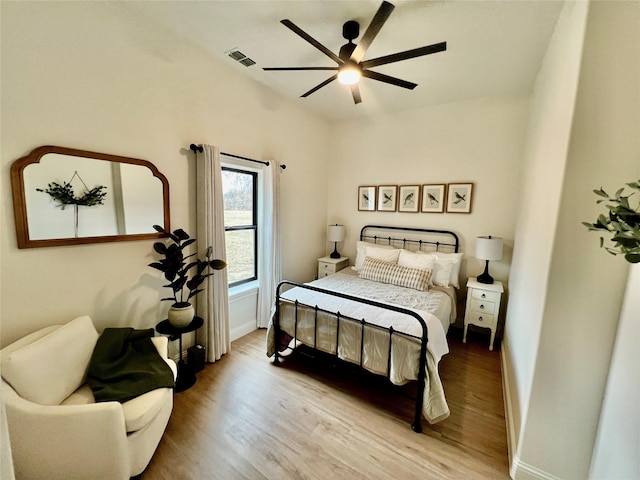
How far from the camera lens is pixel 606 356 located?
4.39 feet

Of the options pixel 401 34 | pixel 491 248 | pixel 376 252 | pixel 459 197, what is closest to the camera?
pixel 401 34

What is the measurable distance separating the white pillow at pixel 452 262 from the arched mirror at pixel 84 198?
310 centimetres

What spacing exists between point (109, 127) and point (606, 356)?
11.4 feet

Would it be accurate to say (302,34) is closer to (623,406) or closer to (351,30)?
(351,30)

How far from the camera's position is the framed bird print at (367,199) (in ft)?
13.4

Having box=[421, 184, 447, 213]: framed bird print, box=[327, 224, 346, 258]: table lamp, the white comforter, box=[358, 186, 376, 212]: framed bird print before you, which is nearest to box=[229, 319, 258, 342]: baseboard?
the white comforter

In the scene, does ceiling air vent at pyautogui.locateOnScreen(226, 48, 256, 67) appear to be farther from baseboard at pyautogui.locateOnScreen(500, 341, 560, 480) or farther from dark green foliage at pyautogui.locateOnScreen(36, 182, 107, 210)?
baseboard at pyautogui.locateOnScreen(500, 341, 560, 480)

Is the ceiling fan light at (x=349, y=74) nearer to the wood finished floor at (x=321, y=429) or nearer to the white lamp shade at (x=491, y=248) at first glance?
the white lamp shade at (x=491, y=248)

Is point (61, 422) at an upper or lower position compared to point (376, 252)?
lower

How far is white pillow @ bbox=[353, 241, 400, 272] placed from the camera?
353 centimetres

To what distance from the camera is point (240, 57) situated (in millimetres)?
2604

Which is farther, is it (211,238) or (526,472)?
(211,238)

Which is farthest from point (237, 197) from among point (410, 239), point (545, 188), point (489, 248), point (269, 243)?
point (489, 248)

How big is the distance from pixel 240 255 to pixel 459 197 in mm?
2973
